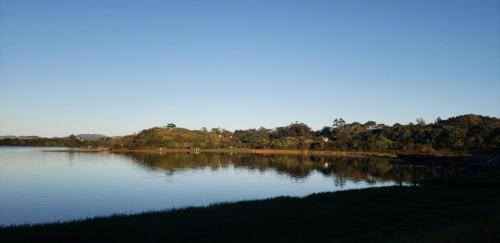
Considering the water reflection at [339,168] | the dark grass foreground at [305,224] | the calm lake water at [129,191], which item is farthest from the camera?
the water reflection at [339,168]

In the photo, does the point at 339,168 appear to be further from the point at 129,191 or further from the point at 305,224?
the point at 305,224

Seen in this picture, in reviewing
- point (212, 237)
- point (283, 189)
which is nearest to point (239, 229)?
point (212, 237)

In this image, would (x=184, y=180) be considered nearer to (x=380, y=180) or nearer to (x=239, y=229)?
(x=380, y=180)

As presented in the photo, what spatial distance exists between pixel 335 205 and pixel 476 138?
117274 millimetres

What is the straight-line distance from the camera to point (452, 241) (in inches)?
589

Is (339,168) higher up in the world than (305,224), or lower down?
lower down

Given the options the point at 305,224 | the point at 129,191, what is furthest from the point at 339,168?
the point at 305,224

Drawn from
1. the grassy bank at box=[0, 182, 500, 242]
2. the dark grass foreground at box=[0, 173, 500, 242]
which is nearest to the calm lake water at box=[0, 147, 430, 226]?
the grassy bank at box=[0, 182, 500, 242]

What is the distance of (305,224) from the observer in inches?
1022

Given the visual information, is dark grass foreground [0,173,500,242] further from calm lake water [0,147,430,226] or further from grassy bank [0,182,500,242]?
calm lake water [0,147,430,226]

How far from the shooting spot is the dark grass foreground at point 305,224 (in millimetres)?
20922

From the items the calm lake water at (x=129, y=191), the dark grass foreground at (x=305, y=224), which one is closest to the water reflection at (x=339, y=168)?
the calm lake water at (x=129, y=191)

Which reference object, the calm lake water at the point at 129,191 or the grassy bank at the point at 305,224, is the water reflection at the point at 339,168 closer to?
the calm lake water at the point at 129,191

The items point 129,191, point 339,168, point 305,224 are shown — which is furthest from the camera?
point 339,168
